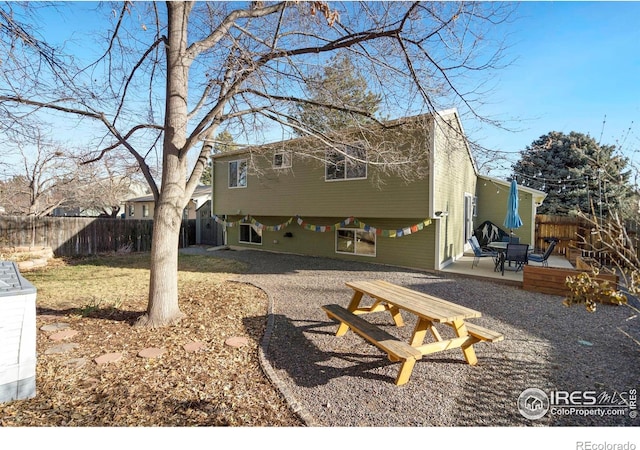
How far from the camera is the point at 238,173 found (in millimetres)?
14547

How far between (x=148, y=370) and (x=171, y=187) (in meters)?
2.60

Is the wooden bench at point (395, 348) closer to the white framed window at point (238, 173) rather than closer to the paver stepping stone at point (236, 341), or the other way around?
the paver stepping stone at point (236, 341)

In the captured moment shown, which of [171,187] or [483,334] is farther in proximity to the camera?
[171,187]

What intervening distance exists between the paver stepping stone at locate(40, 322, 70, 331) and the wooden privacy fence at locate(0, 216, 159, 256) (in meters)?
10.1

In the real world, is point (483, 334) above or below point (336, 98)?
below

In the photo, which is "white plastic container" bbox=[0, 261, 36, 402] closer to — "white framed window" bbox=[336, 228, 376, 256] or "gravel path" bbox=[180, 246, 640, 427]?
"gravel path" bbox=[180, 246, 640, 427]

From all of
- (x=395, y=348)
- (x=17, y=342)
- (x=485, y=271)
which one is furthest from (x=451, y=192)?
(x=17, y=342)

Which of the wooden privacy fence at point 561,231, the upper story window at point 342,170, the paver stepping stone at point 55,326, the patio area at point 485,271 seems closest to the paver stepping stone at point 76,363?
the paver stepping stone at point 55,326

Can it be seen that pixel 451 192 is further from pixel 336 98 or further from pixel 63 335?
pixel 63 335

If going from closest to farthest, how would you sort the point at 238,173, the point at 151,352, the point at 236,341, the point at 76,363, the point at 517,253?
1. the point at 76,363
2. the point at 151,352
3. the point at 236,341
4. the point at 517,253
5. the point at 238,173

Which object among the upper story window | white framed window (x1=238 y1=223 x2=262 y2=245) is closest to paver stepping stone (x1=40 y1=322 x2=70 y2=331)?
the upper story window

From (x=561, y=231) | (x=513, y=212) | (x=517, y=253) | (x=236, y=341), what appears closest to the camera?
(x=236, y=341)
